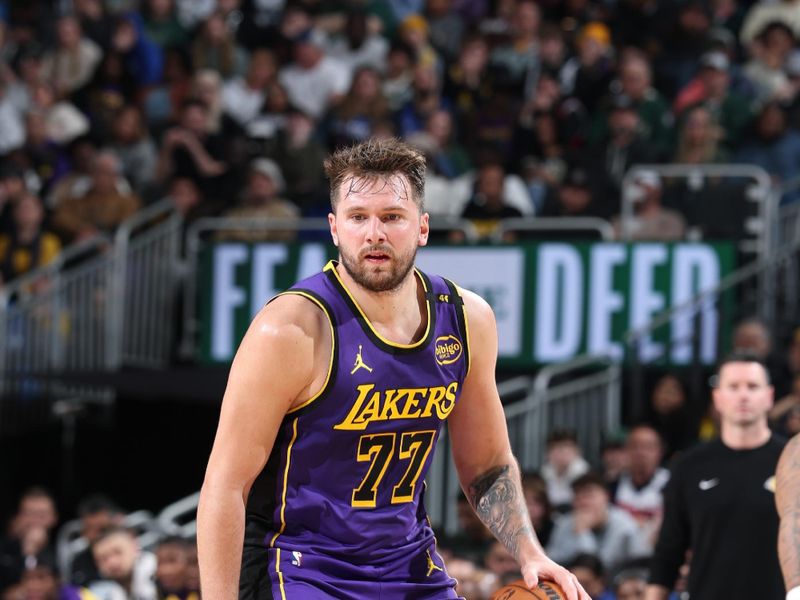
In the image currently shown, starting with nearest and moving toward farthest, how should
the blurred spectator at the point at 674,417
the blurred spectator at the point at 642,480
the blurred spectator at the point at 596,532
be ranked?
the blurred spectator at the point at 596,532, the blurred spectator at the point at 642,480, the blurred spectator at the point at 674,417

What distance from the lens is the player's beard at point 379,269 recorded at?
4445 mm

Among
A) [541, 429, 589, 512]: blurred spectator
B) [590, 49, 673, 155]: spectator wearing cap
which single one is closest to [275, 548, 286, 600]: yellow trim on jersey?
[541, 429, 589, 512]: blurred spectator

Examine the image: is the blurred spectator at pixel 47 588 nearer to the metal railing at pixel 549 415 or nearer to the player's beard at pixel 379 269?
the metal railing at pixel 549 415

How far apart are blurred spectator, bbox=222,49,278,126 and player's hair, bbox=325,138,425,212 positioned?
11248 millimetres

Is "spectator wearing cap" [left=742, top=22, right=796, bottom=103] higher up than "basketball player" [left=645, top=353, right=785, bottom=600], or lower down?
higher up

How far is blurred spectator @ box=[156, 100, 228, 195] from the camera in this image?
14.7 m

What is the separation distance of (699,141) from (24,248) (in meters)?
6.09

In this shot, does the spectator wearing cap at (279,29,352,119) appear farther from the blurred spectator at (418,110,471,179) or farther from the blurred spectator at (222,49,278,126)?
the blurred spectator at (418,110,471,179)

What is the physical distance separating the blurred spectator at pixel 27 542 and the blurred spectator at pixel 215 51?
5610mm

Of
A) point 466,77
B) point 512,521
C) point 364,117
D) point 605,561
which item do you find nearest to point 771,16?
point 466,77

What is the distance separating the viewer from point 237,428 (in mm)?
4258

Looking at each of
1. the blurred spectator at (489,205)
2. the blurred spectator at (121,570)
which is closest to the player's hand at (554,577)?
the blurred spectator at (121,570)

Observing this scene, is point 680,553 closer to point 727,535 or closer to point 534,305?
point 727,535

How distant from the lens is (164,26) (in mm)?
16703
